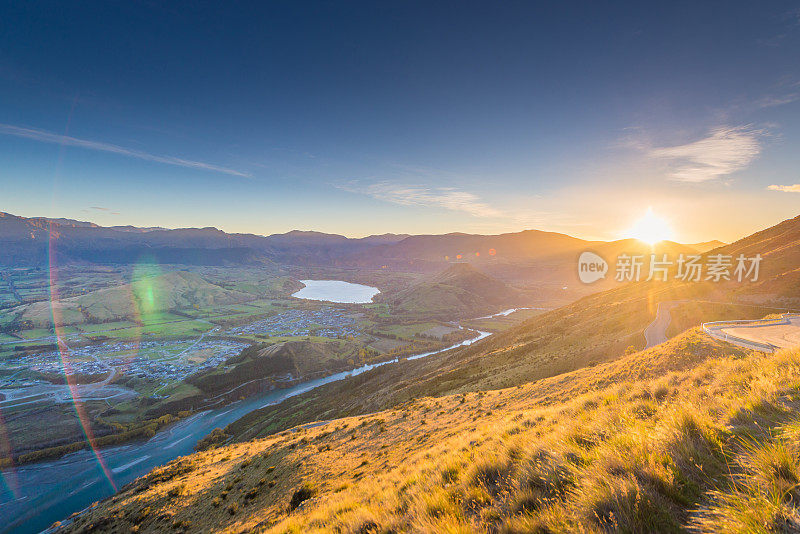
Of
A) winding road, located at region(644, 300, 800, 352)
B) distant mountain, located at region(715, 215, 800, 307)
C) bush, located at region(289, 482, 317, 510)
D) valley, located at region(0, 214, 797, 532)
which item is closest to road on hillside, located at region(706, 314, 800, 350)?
winding road, located at region(644, 300, 800, 352)

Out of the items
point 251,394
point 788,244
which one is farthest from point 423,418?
point 251,394

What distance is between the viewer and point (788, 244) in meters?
46.5

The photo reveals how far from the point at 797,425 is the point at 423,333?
159 metres

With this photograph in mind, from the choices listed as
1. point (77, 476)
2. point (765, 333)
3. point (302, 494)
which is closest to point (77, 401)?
point (77, 476)

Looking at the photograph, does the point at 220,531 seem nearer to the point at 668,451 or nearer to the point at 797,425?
the point at 668,451

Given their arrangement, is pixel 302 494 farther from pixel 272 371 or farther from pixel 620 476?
pixel 272 371

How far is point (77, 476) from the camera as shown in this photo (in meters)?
65.1

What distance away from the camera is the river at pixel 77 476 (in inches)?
2235

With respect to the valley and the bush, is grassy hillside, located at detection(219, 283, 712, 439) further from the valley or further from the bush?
the bush

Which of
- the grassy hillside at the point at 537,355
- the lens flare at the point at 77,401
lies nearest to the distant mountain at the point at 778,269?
the grassy hillside at the point at 537,355

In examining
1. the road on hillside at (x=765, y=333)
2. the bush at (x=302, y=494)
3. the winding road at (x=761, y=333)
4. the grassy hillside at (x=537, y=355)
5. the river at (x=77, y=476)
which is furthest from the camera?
the river at (x=77, y=476)

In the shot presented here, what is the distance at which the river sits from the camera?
186 feet

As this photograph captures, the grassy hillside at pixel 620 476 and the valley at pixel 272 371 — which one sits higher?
the grassy hillside at pixel 620 476

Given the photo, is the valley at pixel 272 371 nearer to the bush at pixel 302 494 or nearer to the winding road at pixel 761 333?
the bush at pixel 302 494
